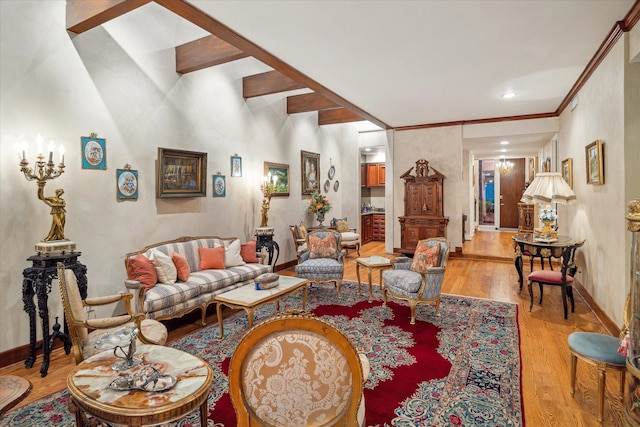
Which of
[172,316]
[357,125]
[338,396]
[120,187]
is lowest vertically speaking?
[172,316]

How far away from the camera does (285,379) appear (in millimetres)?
1324

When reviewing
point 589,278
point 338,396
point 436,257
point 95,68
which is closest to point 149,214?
point 95,68

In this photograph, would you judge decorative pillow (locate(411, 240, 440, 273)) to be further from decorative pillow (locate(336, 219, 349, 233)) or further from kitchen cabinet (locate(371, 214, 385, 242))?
kitchen cabinet (locate(371, 214, 385, 242))

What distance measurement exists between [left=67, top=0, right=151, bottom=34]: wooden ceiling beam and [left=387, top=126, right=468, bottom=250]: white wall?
6.04 meters

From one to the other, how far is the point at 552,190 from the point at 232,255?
170 inches

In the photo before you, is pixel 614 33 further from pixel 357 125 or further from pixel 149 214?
pixel 357 125

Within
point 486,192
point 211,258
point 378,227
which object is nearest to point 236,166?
point 211,258

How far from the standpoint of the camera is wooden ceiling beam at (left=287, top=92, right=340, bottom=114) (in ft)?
21.0

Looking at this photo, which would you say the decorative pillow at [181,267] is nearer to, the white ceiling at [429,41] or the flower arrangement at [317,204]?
the white ceiling at [429,41]

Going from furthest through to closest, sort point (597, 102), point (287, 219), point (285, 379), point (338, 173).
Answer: point (338, 173)
point (287, 219)
point (597, 102)
point (285, 379)

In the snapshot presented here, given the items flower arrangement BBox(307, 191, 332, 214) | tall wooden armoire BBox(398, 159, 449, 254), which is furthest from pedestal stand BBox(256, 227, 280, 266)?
tall wooden armoire BBox(398, 159, 449, 254)

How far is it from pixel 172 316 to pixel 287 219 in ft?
11.5

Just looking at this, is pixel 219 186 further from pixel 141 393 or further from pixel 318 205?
pixel 141 393

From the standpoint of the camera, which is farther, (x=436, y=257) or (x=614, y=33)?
(x=436, y=257)
